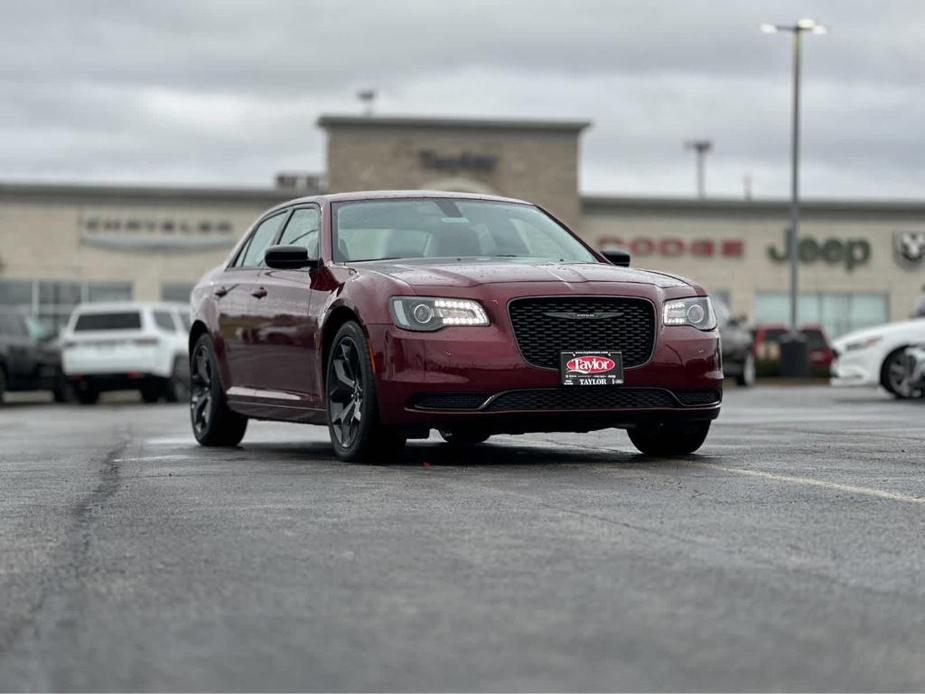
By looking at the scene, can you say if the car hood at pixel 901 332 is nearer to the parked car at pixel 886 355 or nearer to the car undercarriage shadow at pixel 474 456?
the parked car at pixel 886 355

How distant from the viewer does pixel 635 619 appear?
485 cm

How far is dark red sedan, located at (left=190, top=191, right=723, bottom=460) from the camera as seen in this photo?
9703 millimetres

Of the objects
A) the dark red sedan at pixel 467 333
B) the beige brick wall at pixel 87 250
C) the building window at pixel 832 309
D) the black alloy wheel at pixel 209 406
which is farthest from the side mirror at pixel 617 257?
the building window at pixel 832 309

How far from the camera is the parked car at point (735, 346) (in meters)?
31.0

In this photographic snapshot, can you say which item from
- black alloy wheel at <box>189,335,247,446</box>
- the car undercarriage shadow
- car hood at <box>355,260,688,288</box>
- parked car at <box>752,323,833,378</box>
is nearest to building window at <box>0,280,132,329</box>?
parked car at <box>752,323,833,378</box>

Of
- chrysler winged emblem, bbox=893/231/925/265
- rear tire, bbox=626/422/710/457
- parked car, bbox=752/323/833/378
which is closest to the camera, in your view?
rear tire, bbox=626/422/710/457

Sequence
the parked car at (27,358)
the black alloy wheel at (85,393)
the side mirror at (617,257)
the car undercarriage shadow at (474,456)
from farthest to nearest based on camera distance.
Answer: the black alloy wheel at (85,393), the parked car at (27,358), the side mirror at (617,257), the car undercarriage shadow at (474,456)

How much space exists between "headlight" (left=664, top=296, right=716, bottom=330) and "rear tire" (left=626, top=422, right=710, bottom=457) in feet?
1.94

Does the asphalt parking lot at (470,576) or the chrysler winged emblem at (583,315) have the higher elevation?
the chrysler winged emblem at (583,315)

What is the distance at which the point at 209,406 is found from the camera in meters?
12.6

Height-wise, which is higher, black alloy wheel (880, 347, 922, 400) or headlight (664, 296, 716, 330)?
headlight (664, 296, 716, 330)

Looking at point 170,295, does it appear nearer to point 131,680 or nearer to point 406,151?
point 406,151

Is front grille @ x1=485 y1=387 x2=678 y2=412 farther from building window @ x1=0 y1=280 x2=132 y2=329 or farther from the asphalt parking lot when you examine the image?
building window @ x1=0 y1=280 x2=132 y2=329

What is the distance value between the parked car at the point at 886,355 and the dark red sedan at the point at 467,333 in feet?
35.1
